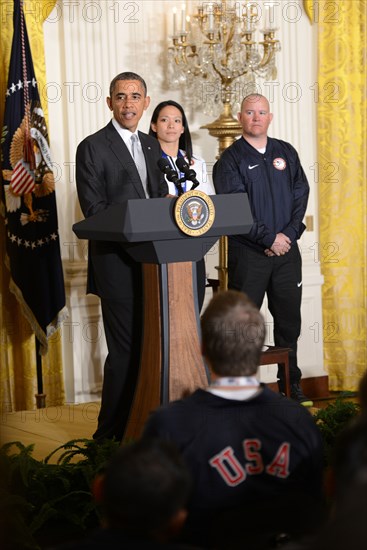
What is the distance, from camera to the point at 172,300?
3.75 metres

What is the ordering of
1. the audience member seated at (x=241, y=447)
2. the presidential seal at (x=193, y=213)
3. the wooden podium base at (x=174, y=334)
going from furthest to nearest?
the wooden podium base at (x=174, y=334)
the presidential seal at (x=193, y=213)
the audience member seated at (x=241, y=447)

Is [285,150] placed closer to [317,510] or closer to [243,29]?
[243,29]

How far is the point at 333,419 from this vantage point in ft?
14.2

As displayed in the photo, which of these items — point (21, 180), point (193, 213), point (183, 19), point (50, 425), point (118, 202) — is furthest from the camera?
point (183, 19)

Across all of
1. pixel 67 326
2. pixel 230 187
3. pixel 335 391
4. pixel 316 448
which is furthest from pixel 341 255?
pixel 316 448

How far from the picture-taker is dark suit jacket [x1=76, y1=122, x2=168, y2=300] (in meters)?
4.16

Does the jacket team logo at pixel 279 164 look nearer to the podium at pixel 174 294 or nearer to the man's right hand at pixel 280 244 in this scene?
the man's right hand at pixel 280 244

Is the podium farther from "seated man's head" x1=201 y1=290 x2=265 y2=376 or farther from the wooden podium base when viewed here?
"seated man's head" x1=201 y1=290 x2=265 y2=376

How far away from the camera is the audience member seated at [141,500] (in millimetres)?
1674

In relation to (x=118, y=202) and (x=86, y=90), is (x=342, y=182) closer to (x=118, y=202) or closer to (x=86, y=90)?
(x=86, y=90)

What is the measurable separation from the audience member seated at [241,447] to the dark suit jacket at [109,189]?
189cm

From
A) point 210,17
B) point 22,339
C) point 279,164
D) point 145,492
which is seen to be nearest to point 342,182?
point 279,164

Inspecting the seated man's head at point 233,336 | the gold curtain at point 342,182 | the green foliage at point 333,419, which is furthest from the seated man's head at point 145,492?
the gold curtain at point 342,182

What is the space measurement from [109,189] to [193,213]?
0.74 meters
